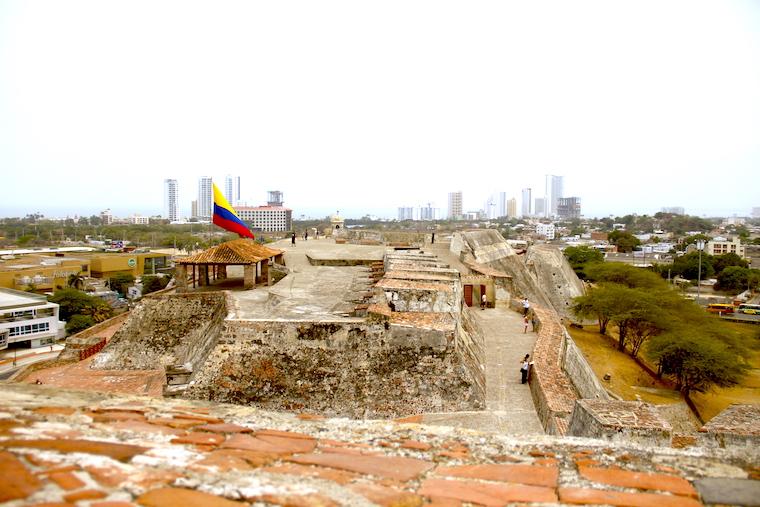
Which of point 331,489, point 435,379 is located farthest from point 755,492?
point 435,379

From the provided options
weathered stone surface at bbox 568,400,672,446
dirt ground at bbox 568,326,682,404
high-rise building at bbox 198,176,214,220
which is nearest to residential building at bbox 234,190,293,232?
high-rise building at bbox 198,176,214,220

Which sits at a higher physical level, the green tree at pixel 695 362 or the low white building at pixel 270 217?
the low white building at pixel 270 217

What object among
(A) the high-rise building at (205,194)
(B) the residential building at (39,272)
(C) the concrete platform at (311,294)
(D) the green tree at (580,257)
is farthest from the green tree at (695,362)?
(A) the high-rise building at (205,194)

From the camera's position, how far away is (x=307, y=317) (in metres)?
8.55

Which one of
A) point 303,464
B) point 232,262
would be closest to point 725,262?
point 232,262

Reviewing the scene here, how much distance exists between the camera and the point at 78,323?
30.1 m

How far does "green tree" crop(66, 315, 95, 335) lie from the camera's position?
30.0 metres

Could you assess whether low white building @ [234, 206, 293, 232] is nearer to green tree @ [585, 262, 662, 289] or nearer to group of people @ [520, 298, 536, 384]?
green tree @ [585, 262, 662, 289]

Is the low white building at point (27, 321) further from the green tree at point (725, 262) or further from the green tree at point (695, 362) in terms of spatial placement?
the green tree at point (725, 262)

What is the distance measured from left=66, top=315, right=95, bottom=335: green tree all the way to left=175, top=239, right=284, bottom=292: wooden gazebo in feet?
69.0

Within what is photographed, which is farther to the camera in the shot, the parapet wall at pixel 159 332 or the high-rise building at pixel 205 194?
the high-rise building at pixel 205 194

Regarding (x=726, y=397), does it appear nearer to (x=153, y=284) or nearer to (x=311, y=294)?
(x=311, y=294)

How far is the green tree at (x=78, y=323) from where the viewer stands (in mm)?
30016

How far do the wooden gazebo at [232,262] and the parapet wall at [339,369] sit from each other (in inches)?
150
